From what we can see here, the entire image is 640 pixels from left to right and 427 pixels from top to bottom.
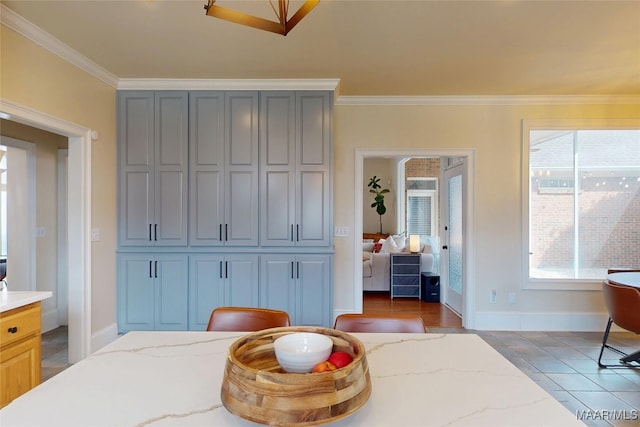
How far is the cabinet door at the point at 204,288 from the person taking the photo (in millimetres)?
3500

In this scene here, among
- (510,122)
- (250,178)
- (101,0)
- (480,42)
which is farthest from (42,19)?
(510,122)

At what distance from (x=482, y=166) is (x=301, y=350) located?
12.2 feet

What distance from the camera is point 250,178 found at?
353cm

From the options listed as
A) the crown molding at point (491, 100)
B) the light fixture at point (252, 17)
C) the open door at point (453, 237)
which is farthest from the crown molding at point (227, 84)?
the light fixture at point (252, 17)

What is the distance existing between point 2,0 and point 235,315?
2.52 metres

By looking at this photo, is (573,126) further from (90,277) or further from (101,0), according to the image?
(90,277)

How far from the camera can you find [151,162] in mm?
3541

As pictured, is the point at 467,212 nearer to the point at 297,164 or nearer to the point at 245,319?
the point at 297,164

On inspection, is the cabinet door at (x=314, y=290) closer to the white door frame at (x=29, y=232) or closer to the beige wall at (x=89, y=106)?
the beige wall at (x=89, y=106)

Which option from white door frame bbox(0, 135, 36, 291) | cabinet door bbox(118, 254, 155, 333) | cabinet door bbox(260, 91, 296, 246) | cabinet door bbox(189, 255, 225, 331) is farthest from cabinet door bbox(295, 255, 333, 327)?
white door frame bbox(0, 135, 36, 291)

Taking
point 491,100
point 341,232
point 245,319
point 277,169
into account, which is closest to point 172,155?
point 277,169

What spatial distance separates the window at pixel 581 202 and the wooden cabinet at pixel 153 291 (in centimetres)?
390

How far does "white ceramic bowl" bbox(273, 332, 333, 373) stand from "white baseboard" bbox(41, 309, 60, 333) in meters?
4.07

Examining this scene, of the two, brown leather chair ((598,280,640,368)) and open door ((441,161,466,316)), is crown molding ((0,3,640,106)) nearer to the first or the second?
open door ((441,161,466,316))
